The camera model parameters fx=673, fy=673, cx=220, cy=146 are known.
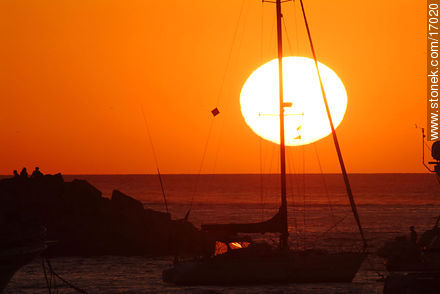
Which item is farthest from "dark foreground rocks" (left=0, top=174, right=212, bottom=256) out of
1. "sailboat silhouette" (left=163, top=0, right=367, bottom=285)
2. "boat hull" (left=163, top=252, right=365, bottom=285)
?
"sailboat silhouette" (left=163, top=0, right=367, bottom=285)

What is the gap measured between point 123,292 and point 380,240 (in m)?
28.0

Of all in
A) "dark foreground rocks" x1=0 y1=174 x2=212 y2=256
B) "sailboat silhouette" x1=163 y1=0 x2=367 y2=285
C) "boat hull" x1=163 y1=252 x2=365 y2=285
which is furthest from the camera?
"dark foreground rocks" x1=0 y1=174 x2=212 y2=256

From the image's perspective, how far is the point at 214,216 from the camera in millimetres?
87562

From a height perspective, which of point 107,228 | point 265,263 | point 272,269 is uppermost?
point 107,228

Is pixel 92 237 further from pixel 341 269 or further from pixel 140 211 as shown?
pixel 341 269

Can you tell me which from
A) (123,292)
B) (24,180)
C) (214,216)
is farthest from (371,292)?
(214,216)

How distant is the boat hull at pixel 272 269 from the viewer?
2856cm

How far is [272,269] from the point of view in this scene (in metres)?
28.8

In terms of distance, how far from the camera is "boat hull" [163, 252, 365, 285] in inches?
1125

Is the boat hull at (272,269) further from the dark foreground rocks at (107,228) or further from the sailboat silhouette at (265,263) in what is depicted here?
the dark foreground rocks at (107,228)

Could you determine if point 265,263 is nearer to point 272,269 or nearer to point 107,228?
point 272,269

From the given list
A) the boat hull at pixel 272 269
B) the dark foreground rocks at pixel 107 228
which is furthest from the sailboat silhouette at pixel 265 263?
the dark foreground rocks at pixel 107 228

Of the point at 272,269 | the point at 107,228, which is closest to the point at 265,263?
the point at 272,269

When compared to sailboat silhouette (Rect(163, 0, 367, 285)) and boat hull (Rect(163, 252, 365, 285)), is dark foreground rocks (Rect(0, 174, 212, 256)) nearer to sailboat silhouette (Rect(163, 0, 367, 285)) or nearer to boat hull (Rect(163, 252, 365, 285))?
boat hull (Rect(163, 252, 365, 285))
